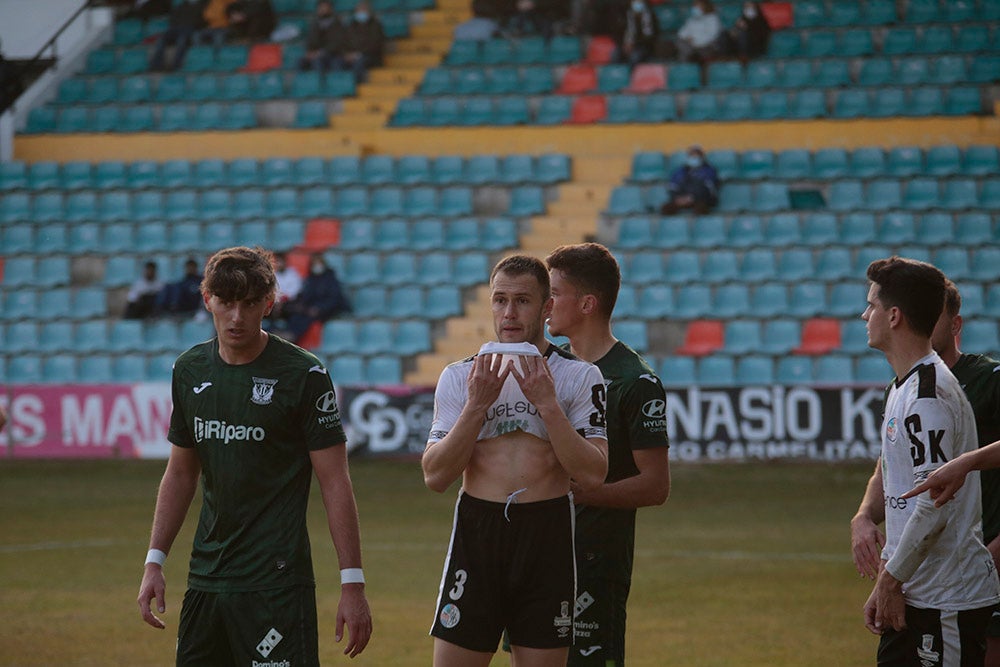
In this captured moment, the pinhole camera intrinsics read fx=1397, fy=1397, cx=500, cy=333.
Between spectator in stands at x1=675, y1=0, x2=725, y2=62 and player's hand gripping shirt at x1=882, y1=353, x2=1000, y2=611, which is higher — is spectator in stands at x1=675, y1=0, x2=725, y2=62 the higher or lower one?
the higher one

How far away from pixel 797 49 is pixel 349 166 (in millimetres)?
8032

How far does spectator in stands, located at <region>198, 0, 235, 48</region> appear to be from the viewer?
89.6ft

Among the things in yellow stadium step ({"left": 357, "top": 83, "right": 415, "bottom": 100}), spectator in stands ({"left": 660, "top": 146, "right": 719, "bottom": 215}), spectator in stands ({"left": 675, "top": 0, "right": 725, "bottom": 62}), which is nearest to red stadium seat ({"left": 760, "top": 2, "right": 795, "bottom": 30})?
spectator in stands ({"left": 675, "top": 0, "right": 725, "bottom": 62})

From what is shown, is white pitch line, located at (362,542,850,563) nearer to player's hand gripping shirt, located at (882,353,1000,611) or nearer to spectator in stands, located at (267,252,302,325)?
player's hand gripping shirt, located at (882,353,1000,611)

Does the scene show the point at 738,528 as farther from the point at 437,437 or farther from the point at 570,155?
the point at 570,155

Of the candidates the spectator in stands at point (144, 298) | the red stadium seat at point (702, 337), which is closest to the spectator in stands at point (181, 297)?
the spectator in stands at point (144, 298)

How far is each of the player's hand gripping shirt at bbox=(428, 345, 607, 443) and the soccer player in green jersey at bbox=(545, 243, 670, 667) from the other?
0.55 m

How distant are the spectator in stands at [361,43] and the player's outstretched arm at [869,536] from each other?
21522 millimetres

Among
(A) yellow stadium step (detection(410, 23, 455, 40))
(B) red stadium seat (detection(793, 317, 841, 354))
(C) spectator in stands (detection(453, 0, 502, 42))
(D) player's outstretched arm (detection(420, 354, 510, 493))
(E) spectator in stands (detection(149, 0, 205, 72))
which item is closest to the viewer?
(D) player's outstretched arm (detection(420, 354, 510, 493))

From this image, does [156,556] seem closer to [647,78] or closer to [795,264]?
[795,264]

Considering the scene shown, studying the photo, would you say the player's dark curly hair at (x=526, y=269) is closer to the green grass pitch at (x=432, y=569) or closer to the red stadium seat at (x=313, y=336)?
the green grass pitch at (x=432, y=569)

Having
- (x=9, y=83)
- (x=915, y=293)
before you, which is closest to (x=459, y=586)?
(x=915, y=293)

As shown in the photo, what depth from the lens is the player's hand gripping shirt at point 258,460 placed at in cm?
484

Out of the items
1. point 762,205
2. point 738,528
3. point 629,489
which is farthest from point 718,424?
point 629,489
